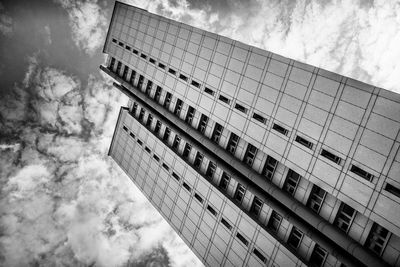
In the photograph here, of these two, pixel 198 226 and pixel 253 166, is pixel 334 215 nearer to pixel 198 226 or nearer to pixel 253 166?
pixel 253 166

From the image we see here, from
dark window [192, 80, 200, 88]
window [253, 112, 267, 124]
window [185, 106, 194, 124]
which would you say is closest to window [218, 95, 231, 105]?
window [253, 112, 267, 124]

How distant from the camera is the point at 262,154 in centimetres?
2475

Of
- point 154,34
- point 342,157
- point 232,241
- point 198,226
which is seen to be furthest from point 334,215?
point 154,34

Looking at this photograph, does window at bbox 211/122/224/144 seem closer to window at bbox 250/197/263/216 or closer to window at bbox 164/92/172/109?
window at bbox 250/197/263/216

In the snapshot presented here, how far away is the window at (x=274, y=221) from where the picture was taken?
23.4 metres

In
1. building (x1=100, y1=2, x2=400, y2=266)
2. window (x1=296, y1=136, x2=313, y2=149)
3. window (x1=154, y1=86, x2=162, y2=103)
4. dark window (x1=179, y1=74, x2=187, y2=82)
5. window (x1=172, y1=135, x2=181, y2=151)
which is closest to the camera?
building (x1=100, y1=2, x2=400, y2=266)

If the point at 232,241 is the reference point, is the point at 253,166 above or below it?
above

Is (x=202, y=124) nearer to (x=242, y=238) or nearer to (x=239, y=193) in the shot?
(x=239, y=193)

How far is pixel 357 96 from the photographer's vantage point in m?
19.1

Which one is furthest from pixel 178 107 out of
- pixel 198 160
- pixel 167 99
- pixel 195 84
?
pixel 198 160

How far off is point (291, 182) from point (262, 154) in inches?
146

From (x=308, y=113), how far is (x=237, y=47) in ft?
34.7

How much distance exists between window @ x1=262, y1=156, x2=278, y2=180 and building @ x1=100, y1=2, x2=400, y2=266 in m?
0.11

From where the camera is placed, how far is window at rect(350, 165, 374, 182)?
1822 centimetres
